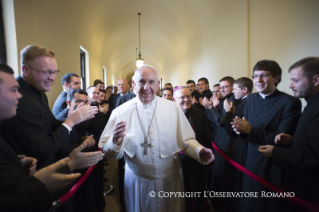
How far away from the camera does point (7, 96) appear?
1161 millimetres

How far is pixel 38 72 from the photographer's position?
180 centimetres

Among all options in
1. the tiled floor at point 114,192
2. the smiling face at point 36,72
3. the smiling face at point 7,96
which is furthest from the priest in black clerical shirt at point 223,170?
the smiling face at point 7,96

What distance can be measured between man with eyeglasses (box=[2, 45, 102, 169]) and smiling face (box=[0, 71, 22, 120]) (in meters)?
0.32

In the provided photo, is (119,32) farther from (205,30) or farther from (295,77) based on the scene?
(295,77)

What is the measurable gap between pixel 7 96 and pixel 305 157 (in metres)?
2.32

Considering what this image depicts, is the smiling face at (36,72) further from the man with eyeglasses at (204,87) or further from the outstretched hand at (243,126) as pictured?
the man with eyeglasses at (204,87)

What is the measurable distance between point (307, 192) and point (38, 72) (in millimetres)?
2831

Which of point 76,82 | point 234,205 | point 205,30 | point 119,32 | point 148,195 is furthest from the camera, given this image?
point 119,32

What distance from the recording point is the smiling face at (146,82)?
1962 mm

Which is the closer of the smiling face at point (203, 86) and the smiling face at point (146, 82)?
the smiling face at point (146, 82)

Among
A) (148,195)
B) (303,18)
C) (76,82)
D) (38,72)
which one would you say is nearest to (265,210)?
(148,195)

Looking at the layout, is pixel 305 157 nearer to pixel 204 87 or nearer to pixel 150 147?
pixel 150 147

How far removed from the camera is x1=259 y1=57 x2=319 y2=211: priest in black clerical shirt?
4.93 ft

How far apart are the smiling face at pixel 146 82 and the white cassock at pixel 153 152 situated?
0.56 feet
